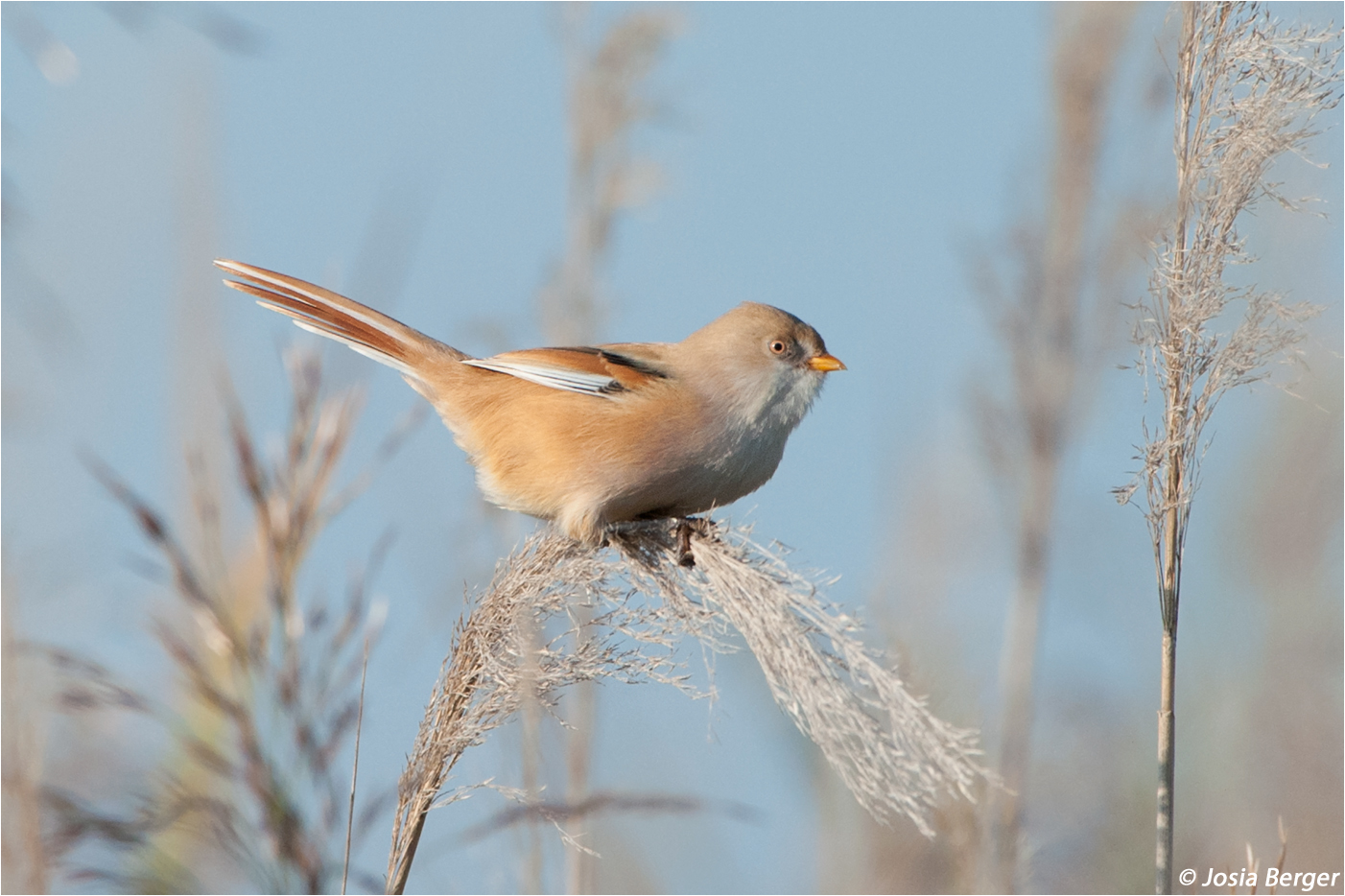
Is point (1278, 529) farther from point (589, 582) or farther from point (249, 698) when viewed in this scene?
point (249, 698)

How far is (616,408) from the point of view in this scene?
139 inches

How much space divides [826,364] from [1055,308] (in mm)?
1245

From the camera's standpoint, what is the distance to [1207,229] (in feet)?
7.52

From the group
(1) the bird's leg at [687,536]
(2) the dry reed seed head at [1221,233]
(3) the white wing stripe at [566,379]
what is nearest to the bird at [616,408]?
(3) the white wing stripe at [566,379]

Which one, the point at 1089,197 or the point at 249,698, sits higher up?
the point at 1089,197

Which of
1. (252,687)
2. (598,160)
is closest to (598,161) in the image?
(598,160)

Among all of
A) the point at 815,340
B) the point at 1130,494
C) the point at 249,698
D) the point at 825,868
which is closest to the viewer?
the point at 1130,494

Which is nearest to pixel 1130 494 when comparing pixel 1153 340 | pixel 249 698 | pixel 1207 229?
pixel 1153 340

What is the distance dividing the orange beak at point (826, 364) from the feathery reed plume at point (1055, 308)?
1.05 m

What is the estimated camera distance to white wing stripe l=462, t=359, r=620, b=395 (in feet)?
11.9

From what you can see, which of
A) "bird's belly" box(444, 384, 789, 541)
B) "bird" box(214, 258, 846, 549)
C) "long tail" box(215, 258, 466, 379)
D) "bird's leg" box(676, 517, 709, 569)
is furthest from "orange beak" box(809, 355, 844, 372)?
"long tail" box(215, 258, 466, 379)

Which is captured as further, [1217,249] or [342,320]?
[342,320]

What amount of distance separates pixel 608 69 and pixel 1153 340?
278cm

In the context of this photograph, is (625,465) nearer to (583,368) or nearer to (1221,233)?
(583,368)
